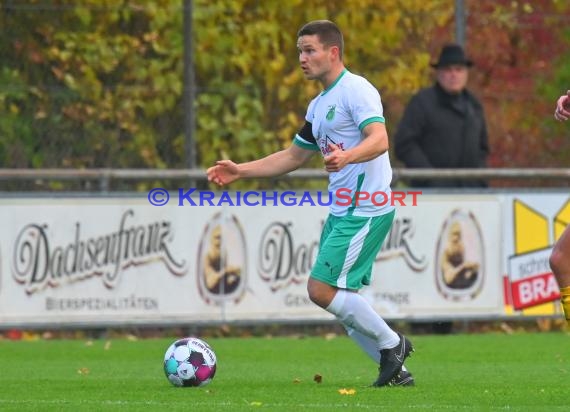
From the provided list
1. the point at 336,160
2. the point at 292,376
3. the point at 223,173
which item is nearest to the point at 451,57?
the point at 292,376

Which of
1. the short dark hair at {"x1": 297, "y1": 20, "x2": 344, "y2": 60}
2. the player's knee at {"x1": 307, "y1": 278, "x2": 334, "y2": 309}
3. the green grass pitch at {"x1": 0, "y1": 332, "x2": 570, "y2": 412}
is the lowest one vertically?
the green grass pitch at {"x1": 0, "y1": 332, "x2": 570, "y2": 412}

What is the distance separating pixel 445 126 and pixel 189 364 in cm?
599

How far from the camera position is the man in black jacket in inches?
562

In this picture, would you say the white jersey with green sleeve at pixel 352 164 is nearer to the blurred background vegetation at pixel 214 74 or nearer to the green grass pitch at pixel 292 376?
the green grass pitch at pixel 292 376

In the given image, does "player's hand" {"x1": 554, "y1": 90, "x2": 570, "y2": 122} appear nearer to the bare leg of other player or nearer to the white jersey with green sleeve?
the bare leg of other player

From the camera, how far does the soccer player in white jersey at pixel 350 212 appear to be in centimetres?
884

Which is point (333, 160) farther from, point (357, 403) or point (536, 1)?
point (536, 1)

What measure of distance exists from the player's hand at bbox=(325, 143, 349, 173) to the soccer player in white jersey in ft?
1.44

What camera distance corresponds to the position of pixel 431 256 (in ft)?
45.9

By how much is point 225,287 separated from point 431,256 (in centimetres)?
188

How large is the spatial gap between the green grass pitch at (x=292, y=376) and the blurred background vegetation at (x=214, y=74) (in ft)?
6.46

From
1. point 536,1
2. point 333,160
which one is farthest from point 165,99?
point 333,160

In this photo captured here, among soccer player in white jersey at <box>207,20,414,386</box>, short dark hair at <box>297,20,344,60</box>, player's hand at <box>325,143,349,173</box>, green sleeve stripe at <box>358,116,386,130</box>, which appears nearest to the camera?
player's hand at <box>325,143,349,173</box>

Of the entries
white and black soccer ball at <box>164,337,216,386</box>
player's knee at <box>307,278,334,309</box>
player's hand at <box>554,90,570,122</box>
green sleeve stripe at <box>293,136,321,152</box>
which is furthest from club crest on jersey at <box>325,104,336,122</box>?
white and black soccer ball at <box>164,337,216,386</box>
